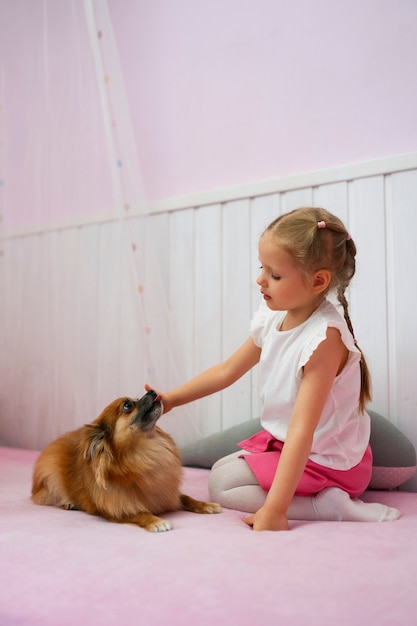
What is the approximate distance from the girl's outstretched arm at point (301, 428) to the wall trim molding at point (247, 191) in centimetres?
78

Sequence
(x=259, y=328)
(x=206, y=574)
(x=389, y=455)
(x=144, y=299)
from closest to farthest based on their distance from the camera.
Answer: (x=206, y=574) → (x=259, y=328) → (x=389, y=455) → (x=144, y=299)

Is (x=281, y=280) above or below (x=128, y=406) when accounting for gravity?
above

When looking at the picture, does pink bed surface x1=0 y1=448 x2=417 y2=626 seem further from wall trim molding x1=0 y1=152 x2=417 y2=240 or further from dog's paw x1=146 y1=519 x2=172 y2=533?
wall trim molding x1=0 y1=152 x2=417 y2=240

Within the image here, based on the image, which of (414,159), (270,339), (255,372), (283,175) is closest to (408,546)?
(270,339)

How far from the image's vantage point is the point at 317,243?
1323 mm

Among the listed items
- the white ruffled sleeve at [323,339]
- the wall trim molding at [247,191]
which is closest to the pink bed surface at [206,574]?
the white ruffled sleeve at [323,339]

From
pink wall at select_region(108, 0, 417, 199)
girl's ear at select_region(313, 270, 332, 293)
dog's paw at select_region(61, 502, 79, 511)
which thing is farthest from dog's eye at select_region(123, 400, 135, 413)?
pink wall at select_region(108, 0, 417, 199)

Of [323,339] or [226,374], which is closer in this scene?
[323,339]

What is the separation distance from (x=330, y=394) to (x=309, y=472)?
0.19m

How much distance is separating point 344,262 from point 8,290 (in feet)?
4.46

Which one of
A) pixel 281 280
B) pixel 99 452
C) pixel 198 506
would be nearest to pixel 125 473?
pixel 99 452

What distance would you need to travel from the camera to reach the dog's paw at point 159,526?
3.87 feet

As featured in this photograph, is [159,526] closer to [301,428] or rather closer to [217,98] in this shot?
[301,428]

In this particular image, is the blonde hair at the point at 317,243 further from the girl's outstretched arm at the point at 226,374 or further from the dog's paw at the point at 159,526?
the dog's paw at the point at 159,526
